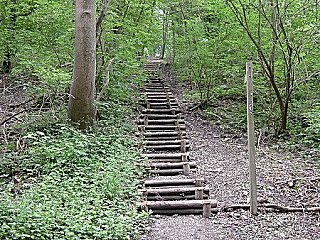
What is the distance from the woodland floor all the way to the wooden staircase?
0.67 ft

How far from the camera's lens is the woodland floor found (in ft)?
16.1

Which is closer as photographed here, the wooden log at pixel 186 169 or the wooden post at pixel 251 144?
the wooden post at pixel 251 144

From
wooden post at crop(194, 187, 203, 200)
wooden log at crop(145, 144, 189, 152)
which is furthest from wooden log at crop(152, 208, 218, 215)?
wooden log at crop(145, 144, 189, 152)

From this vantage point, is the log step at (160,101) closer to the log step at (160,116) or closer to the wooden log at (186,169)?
the log step at (160,116)

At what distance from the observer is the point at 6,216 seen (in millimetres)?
4094

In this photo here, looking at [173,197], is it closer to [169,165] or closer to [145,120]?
[169,165]

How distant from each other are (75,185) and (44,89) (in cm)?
363

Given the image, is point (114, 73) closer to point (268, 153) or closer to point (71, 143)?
point (71, 143)

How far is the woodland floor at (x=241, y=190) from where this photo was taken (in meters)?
4.92

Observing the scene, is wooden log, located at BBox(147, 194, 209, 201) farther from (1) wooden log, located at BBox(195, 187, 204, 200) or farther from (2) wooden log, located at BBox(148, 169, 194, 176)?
(2) wooden log, located at BBox(148, 169, 194, 176)

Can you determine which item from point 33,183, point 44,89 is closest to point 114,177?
point 33,183

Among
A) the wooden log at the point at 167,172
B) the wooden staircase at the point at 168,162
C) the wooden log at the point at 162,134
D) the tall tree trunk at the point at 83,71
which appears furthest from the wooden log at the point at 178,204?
the wooden log at the point at 162,134

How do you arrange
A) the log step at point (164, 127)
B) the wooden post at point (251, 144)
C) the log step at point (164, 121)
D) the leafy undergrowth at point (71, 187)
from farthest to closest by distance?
1. the log step at point (164, 121)
2. the log step at point (164, 127)
3. the wooden post at point (251, 144)
4. the leafy undergrowth at point (71, 187)

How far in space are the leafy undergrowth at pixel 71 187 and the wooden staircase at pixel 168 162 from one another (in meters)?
0.40
